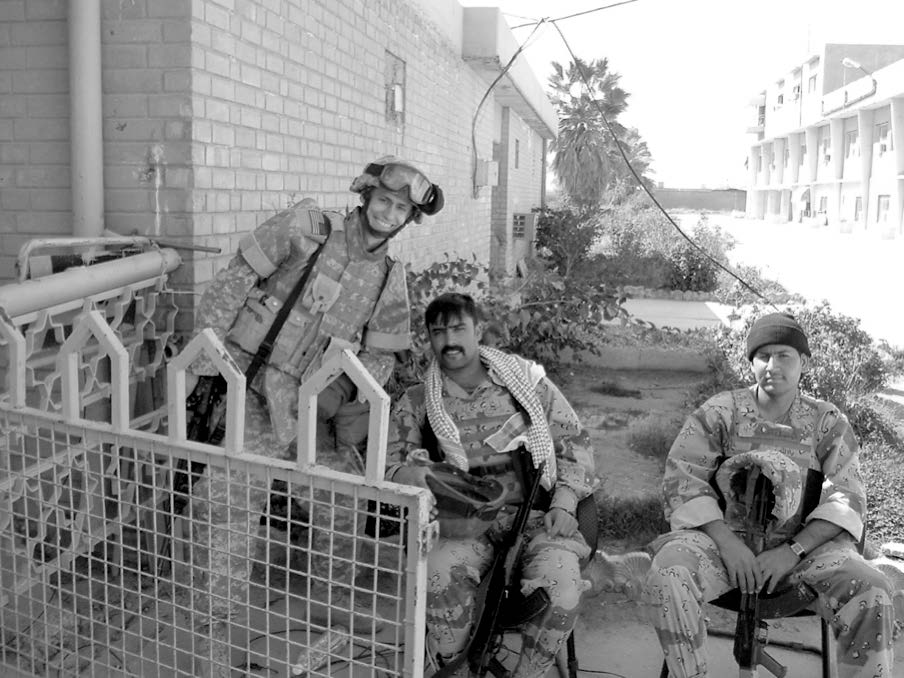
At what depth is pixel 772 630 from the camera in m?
3.39

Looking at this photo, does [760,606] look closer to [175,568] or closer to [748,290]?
[175,568]

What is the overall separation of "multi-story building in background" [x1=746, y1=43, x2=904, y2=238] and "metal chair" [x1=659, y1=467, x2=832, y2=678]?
89.1ft

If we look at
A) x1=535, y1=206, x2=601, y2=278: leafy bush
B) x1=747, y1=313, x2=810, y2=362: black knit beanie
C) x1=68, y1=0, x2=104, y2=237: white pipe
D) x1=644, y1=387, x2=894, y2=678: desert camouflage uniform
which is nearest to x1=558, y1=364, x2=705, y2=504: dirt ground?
x1=644, y1=387, x2=894, y2=678: desert camouflage uniform

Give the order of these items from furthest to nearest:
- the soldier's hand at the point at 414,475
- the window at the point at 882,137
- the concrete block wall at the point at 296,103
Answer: the window at the point at 882,137
the concrete block wall at the point at 296,103
the soldier's hand at the point at 414,475

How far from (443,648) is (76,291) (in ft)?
5.14

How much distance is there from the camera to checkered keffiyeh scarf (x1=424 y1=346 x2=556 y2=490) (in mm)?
2834

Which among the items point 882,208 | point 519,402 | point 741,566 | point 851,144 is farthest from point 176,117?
point 851,144

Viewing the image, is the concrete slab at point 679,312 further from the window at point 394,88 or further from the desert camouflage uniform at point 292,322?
the desert camouflage uniform at point 292,322

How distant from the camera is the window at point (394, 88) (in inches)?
241

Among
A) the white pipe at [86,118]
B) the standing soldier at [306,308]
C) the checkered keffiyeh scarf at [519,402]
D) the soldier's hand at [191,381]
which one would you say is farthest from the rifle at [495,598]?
the white pipe at [86,118]

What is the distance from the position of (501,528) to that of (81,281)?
1.55 metres

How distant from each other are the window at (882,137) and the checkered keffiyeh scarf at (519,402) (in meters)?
33.7

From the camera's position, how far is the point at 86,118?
3.16 metres

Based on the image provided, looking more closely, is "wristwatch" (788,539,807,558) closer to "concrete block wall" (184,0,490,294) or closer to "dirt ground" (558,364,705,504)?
"dirt ground" (558,364,705,504)
